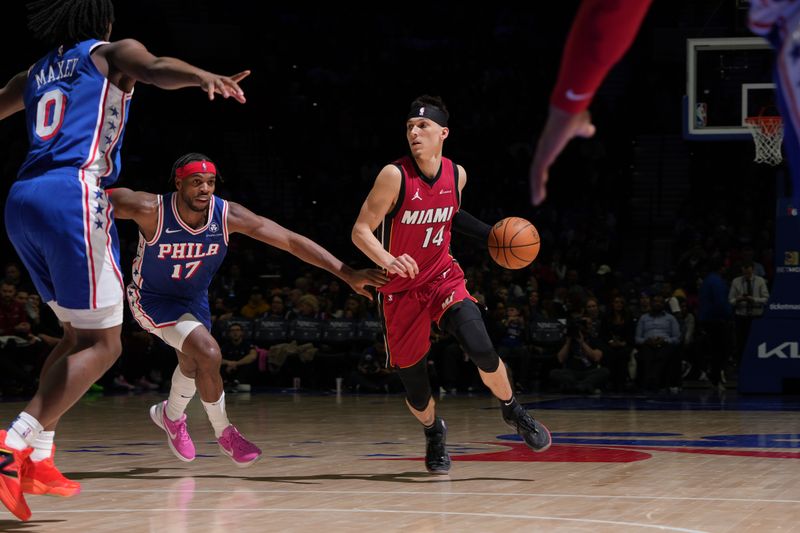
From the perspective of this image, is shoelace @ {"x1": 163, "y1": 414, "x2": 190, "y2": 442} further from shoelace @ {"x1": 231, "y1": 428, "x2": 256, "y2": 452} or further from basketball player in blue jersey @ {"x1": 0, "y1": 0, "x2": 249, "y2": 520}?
basketball player in blue jersey @ {"x1": 0, "y1": 0, "x2": 249, "y2": 520}

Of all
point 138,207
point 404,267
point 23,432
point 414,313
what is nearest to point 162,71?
point 23,432

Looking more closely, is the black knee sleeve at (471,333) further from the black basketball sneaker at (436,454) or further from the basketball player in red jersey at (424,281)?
the black basketball sneaker at (436,454)

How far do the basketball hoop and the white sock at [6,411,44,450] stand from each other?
9.09 metres

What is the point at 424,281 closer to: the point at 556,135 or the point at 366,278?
the point at 366,278

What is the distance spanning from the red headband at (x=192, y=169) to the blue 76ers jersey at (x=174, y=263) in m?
0.13

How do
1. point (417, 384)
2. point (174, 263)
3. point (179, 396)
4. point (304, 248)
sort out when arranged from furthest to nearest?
1. point (179, 396)
2. point (417, 384)
3. point (174, 263)
4. point (304, 248)

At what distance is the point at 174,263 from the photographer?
247 inches

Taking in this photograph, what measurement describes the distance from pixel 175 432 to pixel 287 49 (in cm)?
1634

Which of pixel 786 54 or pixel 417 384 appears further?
pixel 417 384

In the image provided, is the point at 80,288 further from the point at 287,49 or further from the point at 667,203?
the point at 287,49

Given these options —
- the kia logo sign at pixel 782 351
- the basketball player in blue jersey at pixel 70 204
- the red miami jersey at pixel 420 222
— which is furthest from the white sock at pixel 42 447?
the kia logo sign at pixel 782 351

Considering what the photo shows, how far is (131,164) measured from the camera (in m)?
19.1

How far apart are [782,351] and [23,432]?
10.5 metres

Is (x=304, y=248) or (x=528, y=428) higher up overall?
(x=304, y=248)
